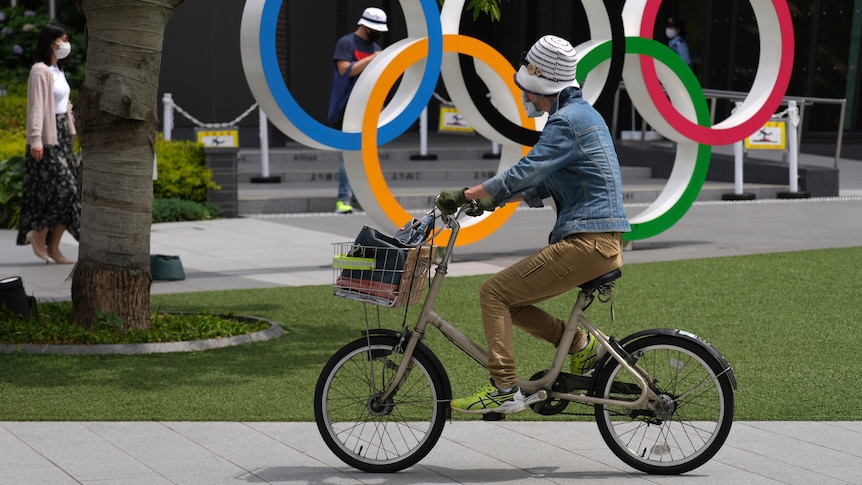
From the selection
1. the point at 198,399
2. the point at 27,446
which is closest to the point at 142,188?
the point at 198,399

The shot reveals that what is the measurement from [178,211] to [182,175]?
0.43 m

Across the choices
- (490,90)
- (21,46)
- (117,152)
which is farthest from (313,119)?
(21,46)

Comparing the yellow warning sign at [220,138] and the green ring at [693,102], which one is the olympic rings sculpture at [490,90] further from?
the yellow warning sign at [220,138]

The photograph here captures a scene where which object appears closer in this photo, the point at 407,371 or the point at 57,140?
the point at 407,371

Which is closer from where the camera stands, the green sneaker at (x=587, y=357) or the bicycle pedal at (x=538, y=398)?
the bicycle pedal at (x=538, y=398)

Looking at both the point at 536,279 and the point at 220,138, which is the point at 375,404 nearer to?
the point at 536,279

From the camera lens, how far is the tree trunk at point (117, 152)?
830 centimetres

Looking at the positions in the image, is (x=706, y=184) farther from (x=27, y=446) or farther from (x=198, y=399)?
(x=27, y=446)

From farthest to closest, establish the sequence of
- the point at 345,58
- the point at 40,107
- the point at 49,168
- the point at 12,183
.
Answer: the point at 12,183 → the point at 345,58 → the point at 49,168 → the point at 40,107

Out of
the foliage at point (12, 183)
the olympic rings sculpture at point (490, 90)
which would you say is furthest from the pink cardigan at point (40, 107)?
the foliage at point (12, 183)

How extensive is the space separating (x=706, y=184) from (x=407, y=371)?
541 inches

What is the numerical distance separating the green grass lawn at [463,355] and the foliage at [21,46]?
11.3m

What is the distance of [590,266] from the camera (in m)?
5.71

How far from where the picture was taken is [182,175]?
51.2 feet
